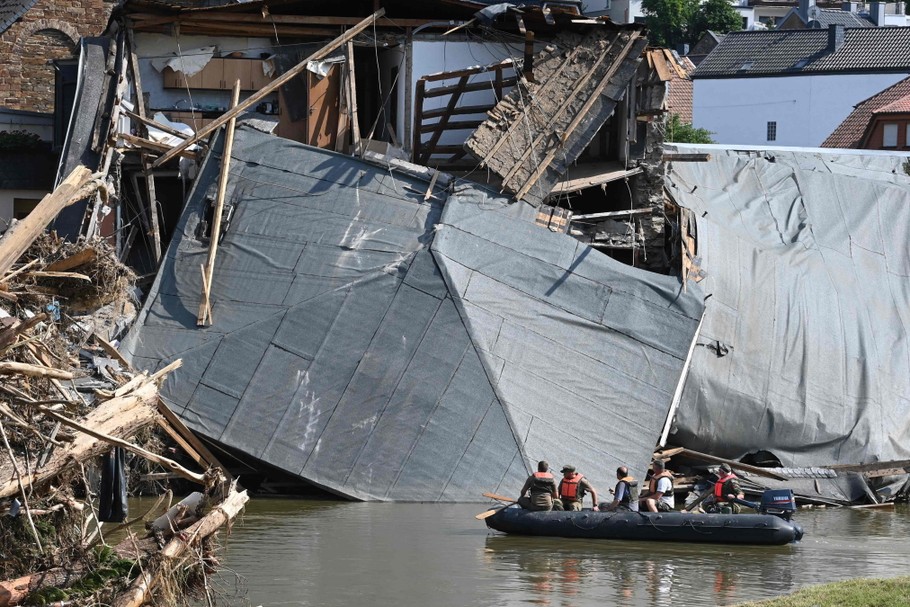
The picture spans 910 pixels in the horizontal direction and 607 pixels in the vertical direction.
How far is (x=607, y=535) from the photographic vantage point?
791 inches

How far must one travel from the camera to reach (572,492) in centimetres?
2083

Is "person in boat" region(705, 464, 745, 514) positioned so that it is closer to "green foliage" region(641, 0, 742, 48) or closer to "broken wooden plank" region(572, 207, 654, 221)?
"broken wooden plank" region(572, 207, 654, 221)

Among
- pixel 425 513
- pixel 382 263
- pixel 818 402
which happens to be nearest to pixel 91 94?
pixel 382 263

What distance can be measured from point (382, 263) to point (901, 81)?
1642 inches

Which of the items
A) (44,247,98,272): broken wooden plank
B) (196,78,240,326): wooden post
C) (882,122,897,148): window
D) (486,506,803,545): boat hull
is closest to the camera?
(44,247,98,272): broken wooden plank

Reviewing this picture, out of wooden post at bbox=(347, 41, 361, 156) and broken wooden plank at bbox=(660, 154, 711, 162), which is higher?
wooden post at bbox=(347, 41, 361, 156)

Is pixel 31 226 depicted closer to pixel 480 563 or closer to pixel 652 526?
pixel 480 563

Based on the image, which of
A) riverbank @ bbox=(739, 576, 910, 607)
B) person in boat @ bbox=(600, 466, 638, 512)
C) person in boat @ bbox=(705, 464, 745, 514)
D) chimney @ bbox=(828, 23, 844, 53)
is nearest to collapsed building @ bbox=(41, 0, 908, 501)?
person in boat @ bbox=(600, 466, 638, 512)

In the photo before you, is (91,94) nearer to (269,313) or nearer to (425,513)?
(269,313)

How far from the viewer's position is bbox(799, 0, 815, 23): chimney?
88.2 metres

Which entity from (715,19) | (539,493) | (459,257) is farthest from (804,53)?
(539,493)

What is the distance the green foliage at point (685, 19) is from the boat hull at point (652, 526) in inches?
2938

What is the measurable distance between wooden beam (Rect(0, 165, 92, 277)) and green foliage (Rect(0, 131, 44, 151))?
2210 centimetres

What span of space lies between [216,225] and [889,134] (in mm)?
37020
